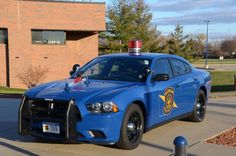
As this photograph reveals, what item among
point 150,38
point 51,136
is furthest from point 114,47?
point 51,136

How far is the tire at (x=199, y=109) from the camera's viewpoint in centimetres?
919

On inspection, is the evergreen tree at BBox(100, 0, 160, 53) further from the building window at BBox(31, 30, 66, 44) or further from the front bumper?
the front bumper

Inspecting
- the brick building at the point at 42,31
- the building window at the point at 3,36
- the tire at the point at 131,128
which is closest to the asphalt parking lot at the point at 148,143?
the tire at the point at 131,128

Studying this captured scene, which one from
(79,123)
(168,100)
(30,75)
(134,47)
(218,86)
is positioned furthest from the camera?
(30,75)

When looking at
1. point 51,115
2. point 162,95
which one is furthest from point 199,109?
point 51,115

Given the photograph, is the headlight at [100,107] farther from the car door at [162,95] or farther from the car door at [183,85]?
the car door at [183,85]

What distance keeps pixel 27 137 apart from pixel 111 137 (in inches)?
77.4

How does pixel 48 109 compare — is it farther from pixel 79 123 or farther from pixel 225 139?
pixel 225 139

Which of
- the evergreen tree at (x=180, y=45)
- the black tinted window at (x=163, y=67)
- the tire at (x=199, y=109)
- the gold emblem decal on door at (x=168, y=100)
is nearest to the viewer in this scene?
the gold emblem decal on door at (x=168, y=100)

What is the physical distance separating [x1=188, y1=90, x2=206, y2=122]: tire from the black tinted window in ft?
4.34

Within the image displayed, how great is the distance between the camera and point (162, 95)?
7.63 m

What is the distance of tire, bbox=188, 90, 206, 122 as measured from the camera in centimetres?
919

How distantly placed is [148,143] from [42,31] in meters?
27.6

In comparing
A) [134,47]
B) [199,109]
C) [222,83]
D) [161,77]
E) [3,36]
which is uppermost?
[3,36]
